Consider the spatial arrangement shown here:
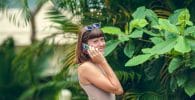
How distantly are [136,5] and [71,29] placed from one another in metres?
0.88

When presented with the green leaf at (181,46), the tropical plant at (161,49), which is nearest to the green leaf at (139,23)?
the tropical plant at (161,49)

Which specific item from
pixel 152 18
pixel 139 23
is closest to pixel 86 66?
pixel 139 23

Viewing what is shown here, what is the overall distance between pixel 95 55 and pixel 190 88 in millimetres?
1547

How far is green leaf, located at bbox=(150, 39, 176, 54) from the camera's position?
18.2 feet

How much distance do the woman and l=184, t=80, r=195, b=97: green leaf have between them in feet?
4.44

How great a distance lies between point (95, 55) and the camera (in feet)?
15.8

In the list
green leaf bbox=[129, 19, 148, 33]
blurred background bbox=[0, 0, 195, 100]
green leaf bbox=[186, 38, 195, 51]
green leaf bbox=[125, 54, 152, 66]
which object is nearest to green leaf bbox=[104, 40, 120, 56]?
blurred background bbox=[0, 0, 195, 100]

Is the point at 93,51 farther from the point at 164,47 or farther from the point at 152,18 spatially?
the point at 152,18

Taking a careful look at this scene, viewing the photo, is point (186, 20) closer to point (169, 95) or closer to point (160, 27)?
point (160, 27)

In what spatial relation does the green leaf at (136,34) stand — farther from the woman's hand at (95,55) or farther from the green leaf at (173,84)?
the woman's hand at (95,55)

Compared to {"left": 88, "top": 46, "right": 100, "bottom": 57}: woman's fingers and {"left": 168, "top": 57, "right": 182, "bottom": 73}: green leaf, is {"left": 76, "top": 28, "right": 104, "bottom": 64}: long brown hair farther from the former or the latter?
{"left": 168, "top": 57, "right": 182, "bottom": 73}: green leaf

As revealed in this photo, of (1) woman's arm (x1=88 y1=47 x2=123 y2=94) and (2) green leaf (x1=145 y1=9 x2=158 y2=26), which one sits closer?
(1) woman's arm (x1=88 y1=47 x2=123 y2=94)

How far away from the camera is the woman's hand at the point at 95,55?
4828 mm

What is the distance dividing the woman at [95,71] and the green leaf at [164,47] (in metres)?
0.85
